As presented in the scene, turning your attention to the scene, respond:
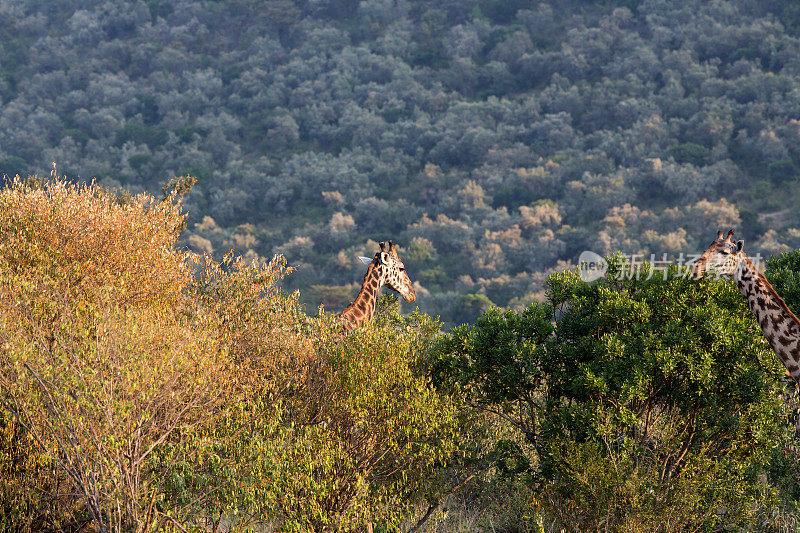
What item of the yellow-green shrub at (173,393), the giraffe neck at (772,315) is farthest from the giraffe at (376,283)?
the giraffe neck at (772,315)

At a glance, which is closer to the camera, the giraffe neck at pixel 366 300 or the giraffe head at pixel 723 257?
the giraffe head at pixel 723 257

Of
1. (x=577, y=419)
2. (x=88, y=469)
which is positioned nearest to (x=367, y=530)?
(x=577, y=419)

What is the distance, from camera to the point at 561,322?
35.7ft

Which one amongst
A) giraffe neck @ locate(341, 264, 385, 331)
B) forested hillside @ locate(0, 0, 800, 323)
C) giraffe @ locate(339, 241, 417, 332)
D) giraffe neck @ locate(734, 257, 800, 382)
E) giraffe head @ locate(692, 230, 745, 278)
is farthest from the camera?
forested hillside @ locate(0, 0, 800, 323)

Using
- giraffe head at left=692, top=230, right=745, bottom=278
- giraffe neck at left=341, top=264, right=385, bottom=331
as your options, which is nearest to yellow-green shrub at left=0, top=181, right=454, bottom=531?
giraffe neck at left=341, top=264, right=385, bottom=331

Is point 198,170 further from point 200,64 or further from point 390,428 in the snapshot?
point 390,428

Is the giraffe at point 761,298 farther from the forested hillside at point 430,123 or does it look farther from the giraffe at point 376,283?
the forested hillside at point 430,123

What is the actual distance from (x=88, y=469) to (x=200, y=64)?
3552 inches

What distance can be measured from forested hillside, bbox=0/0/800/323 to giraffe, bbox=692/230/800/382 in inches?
1733

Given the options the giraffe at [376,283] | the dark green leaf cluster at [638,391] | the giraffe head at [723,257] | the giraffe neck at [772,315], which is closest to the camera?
the dark green leaf cluster at [638,391]

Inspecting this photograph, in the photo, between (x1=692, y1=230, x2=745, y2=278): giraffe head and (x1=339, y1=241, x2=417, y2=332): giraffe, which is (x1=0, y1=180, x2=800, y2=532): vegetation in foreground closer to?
(x1=692, y1=230, x2=745, y2=278): giraffe head

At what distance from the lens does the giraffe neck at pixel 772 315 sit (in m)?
10.7

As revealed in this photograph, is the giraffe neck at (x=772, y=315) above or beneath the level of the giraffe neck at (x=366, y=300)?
above

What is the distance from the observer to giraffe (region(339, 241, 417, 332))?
14102 millimetres
